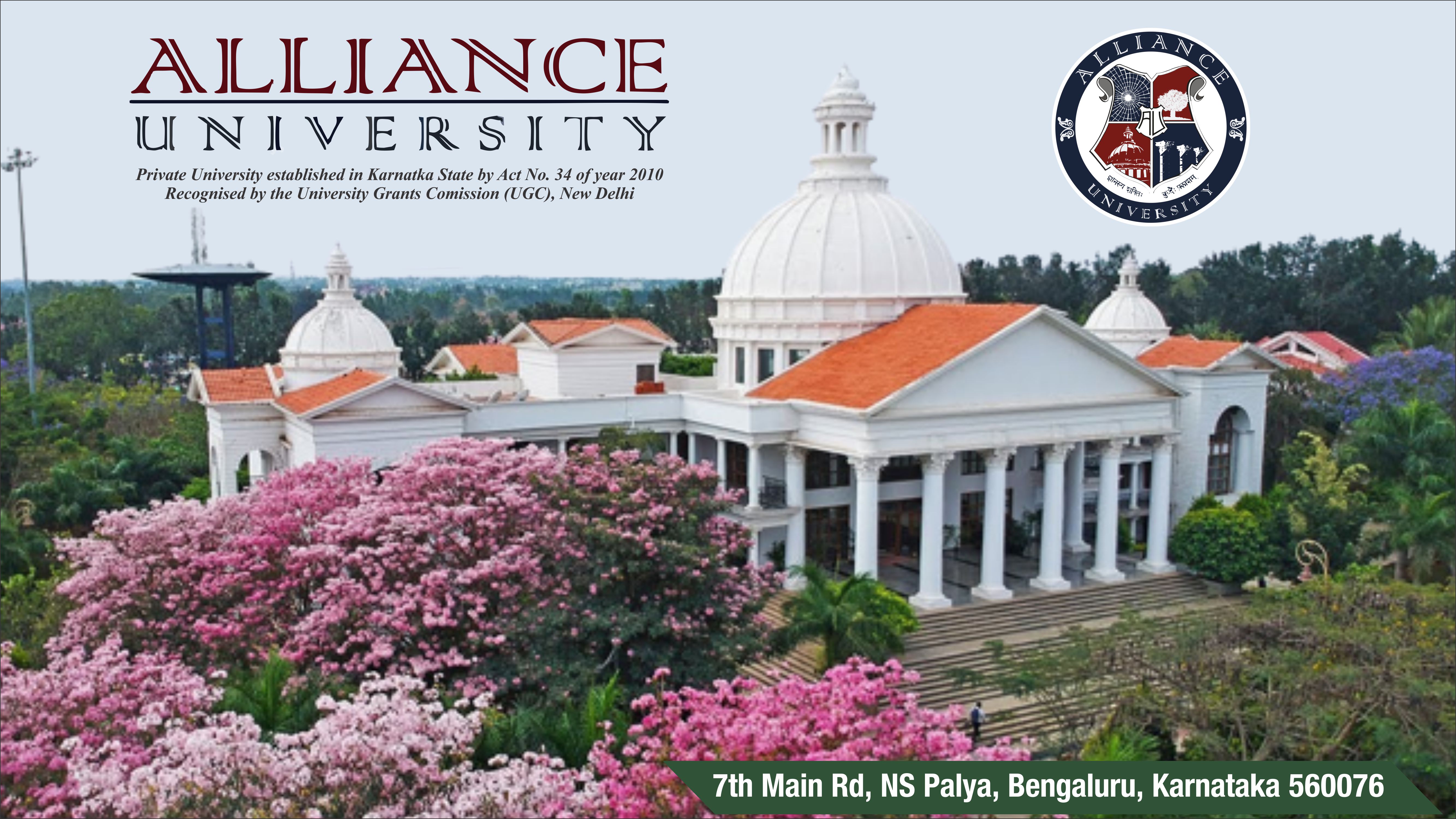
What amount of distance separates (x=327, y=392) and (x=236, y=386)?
4505 millimetres

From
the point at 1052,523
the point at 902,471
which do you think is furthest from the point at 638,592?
the point at 902,471

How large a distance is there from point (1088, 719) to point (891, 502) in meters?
13.4

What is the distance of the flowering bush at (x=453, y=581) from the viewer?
1858 cm

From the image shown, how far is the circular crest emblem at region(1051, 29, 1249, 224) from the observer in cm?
1892

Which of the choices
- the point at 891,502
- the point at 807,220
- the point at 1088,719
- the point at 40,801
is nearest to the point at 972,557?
the point at 891,502

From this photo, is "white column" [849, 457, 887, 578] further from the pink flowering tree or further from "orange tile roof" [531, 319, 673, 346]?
"orange tile roof" [531, 319, 673, 346]

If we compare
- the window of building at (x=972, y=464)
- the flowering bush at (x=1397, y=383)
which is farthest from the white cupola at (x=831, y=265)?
the flowering bush at (x=1397, y=383)

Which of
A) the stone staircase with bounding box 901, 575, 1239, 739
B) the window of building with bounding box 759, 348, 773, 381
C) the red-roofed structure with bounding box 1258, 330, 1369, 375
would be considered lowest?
the stone staircase with bounding box 901, 575, 1239, 739

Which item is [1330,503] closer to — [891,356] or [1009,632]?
[1009,632]

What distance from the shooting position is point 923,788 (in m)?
11.0

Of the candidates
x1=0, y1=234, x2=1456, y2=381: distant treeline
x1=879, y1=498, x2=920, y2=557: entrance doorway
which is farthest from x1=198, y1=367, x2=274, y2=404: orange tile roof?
x1=0, y1=234, x2=1456, y2=381: distant treeline

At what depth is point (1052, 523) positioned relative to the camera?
31.6 meters

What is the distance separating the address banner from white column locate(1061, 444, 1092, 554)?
2256 cm

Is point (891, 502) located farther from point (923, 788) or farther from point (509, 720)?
point (923, 788)
